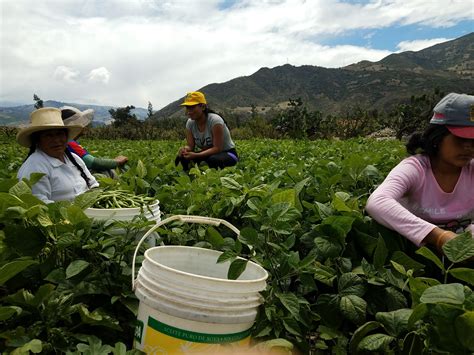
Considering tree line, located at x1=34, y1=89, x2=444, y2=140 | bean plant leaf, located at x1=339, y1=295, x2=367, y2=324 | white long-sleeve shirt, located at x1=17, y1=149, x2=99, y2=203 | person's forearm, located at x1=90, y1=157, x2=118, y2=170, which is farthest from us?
tree line, located at x1=34, y1=89, x2=444, y2=140

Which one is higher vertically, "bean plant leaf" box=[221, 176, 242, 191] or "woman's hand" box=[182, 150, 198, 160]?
"bean plant leaf" box=[221, 176, 242, 191]

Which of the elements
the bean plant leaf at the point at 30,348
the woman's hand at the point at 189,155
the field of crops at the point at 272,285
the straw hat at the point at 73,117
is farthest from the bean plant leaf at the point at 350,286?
the woman's hand at the point at 189,155

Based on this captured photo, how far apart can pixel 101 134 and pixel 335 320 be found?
93.1ft

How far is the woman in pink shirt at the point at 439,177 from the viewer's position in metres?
2.13

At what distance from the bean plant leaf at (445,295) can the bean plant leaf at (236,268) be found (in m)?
0.60

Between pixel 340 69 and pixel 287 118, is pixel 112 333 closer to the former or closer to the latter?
pixel 287 118

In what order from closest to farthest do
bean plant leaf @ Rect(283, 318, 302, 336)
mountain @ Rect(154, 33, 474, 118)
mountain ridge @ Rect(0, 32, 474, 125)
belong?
bean plant leaf @ Rect(283, 318, 302, 336) → mountain ridge @ Rect(0, 32, 474, 125) → mountain @ Rect(154, 33, 474, 118)

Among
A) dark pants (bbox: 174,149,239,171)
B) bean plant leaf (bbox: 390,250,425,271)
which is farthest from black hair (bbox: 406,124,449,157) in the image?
dark pants (bbox: 174,149,239,171)

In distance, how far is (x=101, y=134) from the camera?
92.3ft

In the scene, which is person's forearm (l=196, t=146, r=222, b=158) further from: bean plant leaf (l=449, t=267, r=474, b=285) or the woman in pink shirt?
bean plant leaf (l=449, t=267, r=474, b=285)

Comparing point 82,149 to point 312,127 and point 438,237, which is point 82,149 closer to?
point 438,237

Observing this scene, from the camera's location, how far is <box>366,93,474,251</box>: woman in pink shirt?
213cm

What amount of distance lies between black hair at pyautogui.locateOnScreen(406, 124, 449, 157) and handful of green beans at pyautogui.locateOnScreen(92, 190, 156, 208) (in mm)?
1605

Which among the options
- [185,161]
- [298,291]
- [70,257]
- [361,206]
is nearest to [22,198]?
[70,257]
